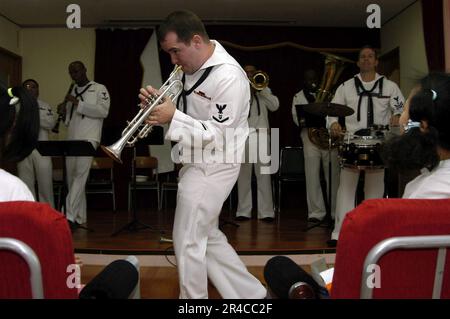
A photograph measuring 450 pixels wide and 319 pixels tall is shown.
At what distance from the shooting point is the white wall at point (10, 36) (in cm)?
846

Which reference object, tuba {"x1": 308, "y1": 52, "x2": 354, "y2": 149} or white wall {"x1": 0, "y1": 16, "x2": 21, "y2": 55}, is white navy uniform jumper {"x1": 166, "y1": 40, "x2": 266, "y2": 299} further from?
white wall {"x1": 0, "y1": 16, "x2": 21, "y2": 55}

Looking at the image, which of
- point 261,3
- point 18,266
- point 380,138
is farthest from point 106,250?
point 261,3

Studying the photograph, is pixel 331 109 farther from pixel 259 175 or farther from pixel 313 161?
pixel 259 175

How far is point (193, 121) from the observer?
2.80 metres

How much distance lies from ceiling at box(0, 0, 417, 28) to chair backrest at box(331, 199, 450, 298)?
689 centimetres

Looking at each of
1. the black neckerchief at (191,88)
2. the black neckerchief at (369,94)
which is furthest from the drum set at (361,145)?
the black neckerchief at (191,88)

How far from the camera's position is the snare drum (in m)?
4.69

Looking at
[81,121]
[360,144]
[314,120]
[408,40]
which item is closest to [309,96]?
[314,120]

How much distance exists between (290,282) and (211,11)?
7225mm

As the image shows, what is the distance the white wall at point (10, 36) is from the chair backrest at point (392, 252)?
8.47m

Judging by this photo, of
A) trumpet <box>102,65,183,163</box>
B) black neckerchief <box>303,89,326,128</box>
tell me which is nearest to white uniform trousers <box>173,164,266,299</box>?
trumpet <box>102,65,183,163</box>

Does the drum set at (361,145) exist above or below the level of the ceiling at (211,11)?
below

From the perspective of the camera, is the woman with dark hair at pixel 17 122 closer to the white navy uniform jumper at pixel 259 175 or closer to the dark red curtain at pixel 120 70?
the white navy uniform jumper at pixel 259 175

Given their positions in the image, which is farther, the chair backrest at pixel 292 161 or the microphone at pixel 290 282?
the chair backrest at pixel 292 161
